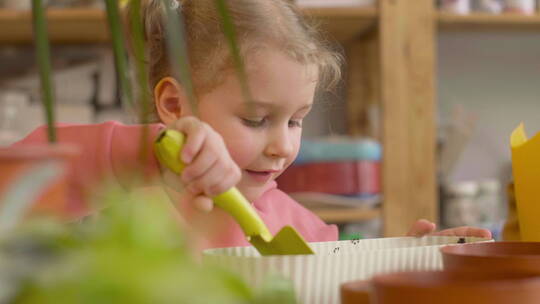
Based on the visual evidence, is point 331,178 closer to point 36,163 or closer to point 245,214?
point 245,214

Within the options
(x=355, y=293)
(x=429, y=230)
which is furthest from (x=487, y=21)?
(x=355, y=293)

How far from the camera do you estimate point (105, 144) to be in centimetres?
80

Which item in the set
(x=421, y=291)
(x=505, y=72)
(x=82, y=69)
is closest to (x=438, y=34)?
(x=505, y=72)

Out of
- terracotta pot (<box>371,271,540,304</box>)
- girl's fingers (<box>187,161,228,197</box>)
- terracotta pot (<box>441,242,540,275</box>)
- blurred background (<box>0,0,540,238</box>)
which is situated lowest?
terracotta pot (<box>371,271,540,304</box>)

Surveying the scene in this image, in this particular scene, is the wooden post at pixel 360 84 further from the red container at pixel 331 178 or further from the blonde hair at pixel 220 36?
the blonde hair at pixel 220 36

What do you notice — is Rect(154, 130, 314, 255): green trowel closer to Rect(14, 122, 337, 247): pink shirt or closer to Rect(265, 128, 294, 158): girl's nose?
Rect(14, 122, 337, 247): pink shirt

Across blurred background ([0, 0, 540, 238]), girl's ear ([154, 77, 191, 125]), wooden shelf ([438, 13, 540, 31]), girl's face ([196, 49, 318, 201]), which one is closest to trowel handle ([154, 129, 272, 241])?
girl's face ([196, 49, 318, 201])

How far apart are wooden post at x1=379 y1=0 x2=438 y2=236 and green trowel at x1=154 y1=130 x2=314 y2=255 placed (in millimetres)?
1609

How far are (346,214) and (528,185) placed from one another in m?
1.47

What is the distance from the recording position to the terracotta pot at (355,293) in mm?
316

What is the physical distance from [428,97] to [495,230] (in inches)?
15.8

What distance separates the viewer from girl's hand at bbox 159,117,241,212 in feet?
1.56

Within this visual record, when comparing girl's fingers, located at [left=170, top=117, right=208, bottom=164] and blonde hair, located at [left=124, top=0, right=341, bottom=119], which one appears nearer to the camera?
girl's fingers, located at [left=170, top=117, right=208, bottom=164]

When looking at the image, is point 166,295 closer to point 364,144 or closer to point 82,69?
point 364,144
